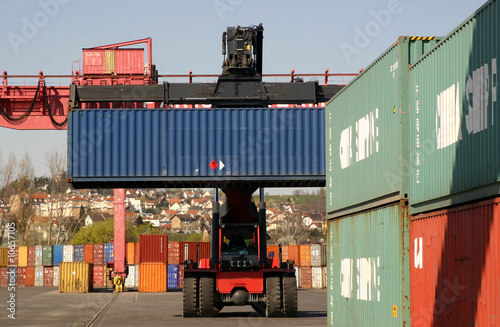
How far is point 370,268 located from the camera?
12.1 m

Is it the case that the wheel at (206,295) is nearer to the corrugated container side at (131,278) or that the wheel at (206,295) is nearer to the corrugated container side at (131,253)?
the corrugated container side at (131,278)

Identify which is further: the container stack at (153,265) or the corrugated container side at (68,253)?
the corrugated container side at (68,253)

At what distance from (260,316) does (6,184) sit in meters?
58.2

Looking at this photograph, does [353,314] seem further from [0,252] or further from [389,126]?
[0,252]

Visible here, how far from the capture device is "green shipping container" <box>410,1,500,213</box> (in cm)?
782

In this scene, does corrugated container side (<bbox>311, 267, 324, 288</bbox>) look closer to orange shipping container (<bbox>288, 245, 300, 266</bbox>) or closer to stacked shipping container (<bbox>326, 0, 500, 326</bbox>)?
orange shipping container (<bbox>288, 245, 300, 266</bbox>)

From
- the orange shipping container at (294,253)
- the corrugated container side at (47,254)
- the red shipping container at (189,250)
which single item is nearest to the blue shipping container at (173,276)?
the red shipping container at (189,250)

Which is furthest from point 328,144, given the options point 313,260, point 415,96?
point 313,260

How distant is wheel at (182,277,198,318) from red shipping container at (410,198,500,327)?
12.6m

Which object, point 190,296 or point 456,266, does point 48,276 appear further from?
point 456,266

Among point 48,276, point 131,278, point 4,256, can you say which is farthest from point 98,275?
point 4,256

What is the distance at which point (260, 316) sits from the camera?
2366cm

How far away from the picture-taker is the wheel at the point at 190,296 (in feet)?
72.7

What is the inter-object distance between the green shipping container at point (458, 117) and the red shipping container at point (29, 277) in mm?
55681
